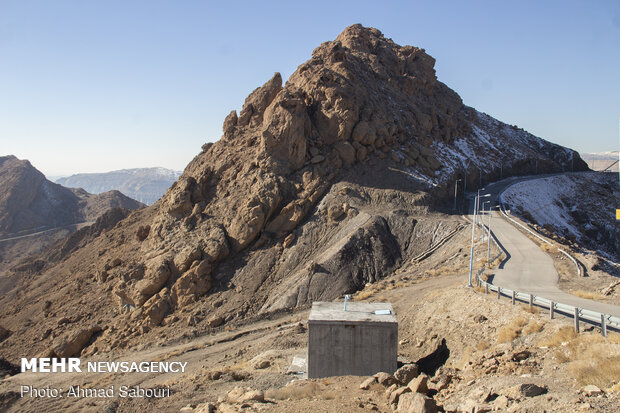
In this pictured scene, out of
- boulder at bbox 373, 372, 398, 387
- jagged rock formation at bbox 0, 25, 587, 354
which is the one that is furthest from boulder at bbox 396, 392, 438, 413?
jagged rock formation at bbox 0, 25, 587, 354

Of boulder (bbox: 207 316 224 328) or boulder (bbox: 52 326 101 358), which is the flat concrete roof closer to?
boulder (bbox: 207 316 224 328)

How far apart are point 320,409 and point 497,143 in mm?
57056

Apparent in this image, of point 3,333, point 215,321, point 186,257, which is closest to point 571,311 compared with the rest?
point 215,321

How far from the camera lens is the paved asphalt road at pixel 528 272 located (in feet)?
56.9

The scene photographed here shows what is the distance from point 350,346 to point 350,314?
50.4 inches

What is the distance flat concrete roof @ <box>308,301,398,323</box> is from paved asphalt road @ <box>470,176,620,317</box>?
22.3ft

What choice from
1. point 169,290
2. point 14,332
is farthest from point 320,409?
point 14,332

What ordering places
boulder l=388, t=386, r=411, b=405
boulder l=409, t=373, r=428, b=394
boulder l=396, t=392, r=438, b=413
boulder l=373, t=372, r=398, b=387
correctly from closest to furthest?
boulder l=396, t=392, r=438, b=413, boulder l=388, t=386, r=411, b=405, boulder l=409, t=373, r=428, b=394, boulder l=373, t=372, r=398, b=387

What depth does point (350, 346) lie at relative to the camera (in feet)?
52.1

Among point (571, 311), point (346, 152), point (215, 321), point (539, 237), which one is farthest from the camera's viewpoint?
point (346, 152)

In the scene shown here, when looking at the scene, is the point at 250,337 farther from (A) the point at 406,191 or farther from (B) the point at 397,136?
(B) the point at 397,136

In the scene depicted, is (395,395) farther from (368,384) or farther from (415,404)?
(368,384)

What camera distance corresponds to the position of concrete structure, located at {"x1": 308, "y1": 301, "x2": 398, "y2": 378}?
15750mm

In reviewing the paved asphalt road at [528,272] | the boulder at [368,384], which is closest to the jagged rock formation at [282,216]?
the paved asphalt road at [528,272]
